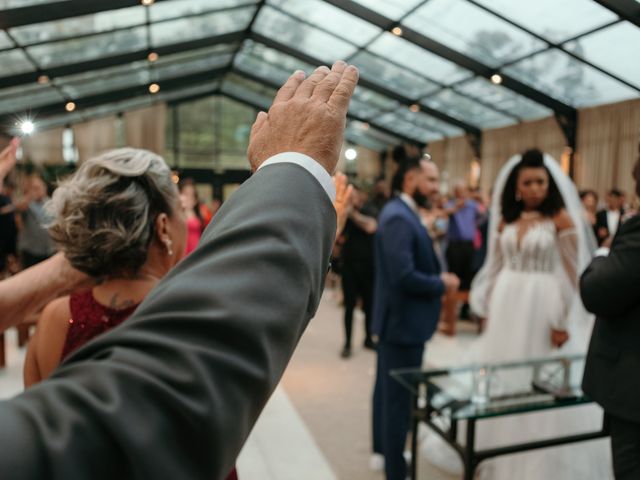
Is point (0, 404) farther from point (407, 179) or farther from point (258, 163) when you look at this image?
point (407, 179)

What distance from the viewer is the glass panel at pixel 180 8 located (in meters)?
5.72

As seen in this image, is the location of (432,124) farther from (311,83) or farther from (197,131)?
(197,131)

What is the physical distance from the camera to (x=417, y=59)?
2.25 metres

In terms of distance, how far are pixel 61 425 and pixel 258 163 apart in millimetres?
329

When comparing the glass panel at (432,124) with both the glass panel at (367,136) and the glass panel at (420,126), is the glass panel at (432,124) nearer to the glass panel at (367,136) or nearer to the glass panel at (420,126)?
the glass panel at (420,126)

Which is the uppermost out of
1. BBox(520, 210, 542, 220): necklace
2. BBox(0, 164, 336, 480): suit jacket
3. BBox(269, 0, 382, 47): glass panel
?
BBox(269, 0, 382, 47): glass panel

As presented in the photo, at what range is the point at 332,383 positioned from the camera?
3896 millimetres

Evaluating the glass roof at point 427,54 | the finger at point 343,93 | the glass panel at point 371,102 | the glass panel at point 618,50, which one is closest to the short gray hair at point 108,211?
the glass roof at point 427,54

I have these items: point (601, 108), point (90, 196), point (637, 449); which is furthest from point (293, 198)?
point (637, 449)

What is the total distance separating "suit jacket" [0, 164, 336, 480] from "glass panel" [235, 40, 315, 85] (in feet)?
3.78

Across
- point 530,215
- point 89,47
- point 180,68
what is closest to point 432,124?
point 530,215

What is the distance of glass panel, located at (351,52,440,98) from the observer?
196 cm

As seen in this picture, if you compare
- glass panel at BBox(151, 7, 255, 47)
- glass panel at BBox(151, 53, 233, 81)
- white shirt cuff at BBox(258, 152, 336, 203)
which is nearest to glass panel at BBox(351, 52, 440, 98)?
white shirt cuff at BBox(258, 152, 336, 203)

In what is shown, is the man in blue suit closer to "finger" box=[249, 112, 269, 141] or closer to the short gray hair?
the short gray hair
